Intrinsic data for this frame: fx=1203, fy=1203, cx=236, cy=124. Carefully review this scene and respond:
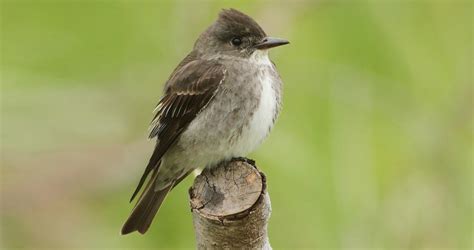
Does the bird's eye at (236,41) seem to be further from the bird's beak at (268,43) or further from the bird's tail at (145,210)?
the bird's tail at (145,210)

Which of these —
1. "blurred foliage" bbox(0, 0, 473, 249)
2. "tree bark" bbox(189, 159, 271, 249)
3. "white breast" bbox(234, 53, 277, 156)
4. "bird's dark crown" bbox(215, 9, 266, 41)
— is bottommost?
"blurred foliage" bbox(0, 0, 473, 249)

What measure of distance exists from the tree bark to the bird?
1.99 feet

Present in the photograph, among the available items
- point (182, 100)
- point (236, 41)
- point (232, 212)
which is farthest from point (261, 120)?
point (232, 212)

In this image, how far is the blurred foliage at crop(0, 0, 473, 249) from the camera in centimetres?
530

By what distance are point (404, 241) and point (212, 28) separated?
4.02 ft

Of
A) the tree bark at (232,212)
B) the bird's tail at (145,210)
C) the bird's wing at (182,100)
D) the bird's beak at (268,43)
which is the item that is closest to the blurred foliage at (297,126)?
the bird's tail at (145,210)

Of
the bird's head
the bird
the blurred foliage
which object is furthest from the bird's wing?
the blurred foliage

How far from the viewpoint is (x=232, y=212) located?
11.1 ft

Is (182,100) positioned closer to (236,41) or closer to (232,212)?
(236,41)

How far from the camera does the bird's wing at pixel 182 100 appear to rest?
4434 mm

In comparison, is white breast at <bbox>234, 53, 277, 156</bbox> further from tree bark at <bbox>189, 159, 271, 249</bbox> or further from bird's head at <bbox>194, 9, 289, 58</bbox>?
tree bark at <bbox>189, 159, 271, 249</bbox>

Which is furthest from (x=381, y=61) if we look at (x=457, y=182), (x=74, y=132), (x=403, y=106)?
(x=74, y=132)

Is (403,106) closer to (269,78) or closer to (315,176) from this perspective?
(315,176)

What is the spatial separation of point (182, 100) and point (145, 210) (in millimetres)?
468
